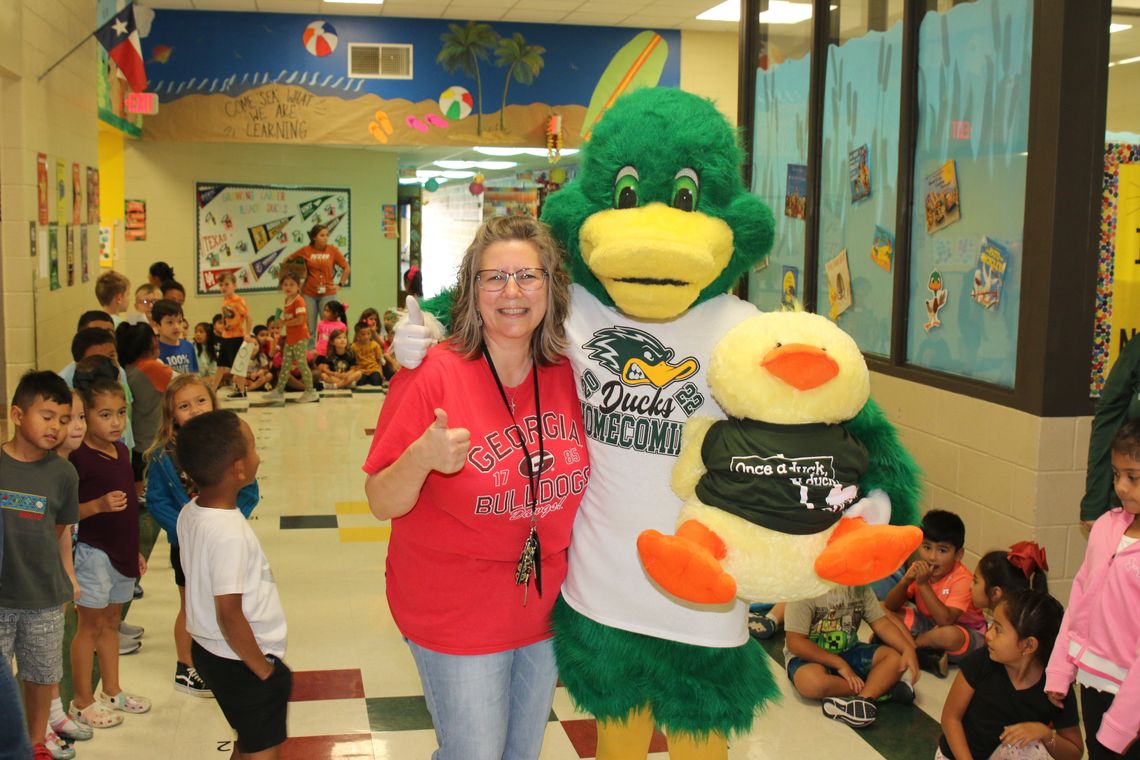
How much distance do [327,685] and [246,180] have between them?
10234 millimetres

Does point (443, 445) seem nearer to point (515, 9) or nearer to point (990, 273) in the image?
point (990, 273)

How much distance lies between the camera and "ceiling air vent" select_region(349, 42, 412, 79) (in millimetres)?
10188

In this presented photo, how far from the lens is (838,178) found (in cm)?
566

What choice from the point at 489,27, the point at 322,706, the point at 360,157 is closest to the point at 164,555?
the point at 322,706

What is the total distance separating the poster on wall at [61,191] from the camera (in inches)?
272

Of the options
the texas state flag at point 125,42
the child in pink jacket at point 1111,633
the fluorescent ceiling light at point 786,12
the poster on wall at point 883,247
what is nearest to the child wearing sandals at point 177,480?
the child in pink jacket at point 1111,633

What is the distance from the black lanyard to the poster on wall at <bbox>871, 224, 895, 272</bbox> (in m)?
3.42

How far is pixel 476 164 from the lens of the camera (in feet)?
55.4

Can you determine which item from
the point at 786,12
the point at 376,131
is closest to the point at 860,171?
the point at 786,12

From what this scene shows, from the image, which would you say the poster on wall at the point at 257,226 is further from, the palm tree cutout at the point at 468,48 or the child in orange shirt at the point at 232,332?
the palm tree cutout at the point at 468,48

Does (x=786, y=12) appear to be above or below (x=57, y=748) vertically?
above

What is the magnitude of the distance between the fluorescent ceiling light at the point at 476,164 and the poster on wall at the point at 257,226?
2.97 metres

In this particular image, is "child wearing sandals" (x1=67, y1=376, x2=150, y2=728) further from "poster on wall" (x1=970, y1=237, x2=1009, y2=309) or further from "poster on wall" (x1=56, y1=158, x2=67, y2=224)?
"poster on wall" (x1=56, y1=158, x2=67, y2=224)

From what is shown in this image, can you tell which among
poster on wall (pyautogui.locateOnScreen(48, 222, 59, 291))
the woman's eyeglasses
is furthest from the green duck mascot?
poster on wall (pyautogui.locateOnScreen(48, 222, 59, 291))
